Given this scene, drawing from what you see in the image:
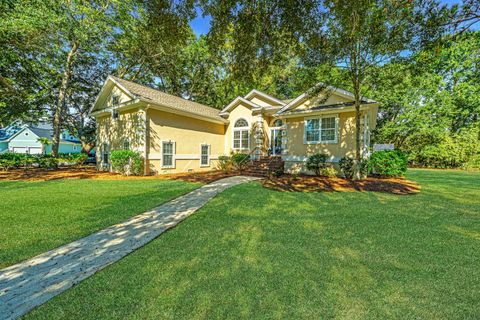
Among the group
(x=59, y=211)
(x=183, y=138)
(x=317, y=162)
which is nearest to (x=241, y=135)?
(x=183, y=138)

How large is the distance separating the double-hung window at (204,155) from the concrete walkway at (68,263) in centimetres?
1126

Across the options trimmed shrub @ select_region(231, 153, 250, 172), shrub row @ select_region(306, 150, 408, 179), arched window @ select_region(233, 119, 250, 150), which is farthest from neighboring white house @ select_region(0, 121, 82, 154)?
shrub row @ select_region(306, 150, 408, 179)

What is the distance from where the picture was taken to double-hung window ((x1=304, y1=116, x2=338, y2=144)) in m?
12.6

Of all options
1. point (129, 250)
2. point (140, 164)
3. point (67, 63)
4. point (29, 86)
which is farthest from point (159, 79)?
point (129, 250)

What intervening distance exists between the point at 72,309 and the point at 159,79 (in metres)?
27.4

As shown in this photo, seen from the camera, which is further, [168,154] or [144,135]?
[168,154]

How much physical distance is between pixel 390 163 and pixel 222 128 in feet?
39.2

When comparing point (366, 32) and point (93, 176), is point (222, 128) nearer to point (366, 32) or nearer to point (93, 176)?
point (93, 176)

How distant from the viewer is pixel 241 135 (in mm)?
17344

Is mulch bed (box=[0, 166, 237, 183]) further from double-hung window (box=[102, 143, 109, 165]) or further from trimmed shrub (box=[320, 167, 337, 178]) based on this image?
trimmed shrub (box=[320, 167, 337, 178])

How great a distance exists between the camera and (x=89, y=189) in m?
8.77

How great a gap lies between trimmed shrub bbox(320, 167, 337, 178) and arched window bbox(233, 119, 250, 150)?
6.11 metres

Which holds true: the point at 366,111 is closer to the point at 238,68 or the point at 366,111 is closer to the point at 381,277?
the point at 238,68

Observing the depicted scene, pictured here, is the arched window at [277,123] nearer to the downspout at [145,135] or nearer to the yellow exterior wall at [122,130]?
the downspout at [145,135]
